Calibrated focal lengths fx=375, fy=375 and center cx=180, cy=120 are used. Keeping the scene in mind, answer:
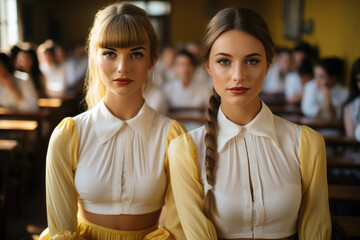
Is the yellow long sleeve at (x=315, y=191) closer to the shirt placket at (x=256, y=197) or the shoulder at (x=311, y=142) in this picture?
the shoulder at (x=311, y=142)

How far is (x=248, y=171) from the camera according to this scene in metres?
1.27

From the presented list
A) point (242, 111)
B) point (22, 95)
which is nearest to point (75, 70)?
point (22, 95)

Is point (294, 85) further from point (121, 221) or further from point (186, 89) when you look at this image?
point (121, 221)

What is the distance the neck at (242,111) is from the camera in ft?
4.29

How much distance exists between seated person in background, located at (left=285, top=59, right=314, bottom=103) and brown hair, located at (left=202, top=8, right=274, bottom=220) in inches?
149

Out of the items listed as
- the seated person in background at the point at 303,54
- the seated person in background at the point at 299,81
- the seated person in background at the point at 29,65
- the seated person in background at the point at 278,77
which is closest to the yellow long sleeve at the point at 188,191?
the seated person in background at the point at 29,65

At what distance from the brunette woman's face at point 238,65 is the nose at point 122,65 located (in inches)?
13.1

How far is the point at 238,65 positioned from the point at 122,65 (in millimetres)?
426

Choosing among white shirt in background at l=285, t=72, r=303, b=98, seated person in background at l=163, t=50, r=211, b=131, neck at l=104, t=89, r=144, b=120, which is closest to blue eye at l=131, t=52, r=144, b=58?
neck at l=104, t=89, r=144, b=120

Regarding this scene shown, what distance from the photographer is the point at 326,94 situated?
12.3 feet

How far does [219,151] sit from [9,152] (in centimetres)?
178

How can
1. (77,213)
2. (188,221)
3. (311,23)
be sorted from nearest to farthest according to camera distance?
1. (188,221)
2. (77,213)
3. (311,23)

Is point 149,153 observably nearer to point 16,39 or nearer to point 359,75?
point 359,75

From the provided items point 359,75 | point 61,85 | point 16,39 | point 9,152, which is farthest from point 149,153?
point 16,39
